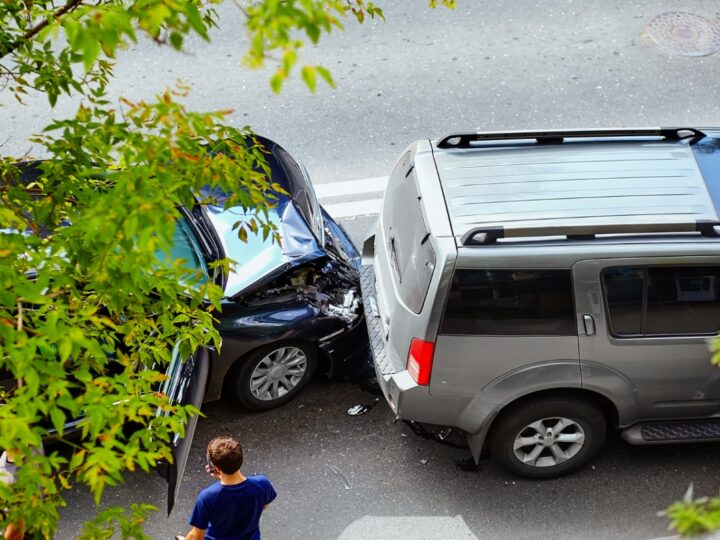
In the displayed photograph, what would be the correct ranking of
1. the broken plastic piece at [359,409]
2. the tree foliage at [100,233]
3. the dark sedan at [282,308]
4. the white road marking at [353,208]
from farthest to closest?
the white road marking at [353,208]
the broken plastic piece at [359,409]
the dark sedan at [282,308]
the tree foliage at [100,233]

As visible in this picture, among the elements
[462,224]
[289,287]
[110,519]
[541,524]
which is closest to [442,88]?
[289,287]

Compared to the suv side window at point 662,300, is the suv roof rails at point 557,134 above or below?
above

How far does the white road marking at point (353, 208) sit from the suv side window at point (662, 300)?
3414mm

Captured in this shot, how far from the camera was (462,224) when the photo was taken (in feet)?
17.9

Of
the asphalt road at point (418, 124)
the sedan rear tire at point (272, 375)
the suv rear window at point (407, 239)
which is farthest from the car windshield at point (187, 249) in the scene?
the suv rear window at point (407, 239)

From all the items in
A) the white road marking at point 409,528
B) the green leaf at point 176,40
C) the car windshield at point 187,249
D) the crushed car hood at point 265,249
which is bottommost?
the white road marking at point 409,528

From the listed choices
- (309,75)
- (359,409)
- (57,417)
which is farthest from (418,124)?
(57,417)

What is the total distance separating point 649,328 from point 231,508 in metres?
2.80

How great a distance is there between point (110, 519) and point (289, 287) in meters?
2.79

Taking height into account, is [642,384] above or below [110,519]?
below

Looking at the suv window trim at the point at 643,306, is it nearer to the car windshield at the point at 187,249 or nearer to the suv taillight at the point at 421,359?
the suv taillight at the point at 421,359

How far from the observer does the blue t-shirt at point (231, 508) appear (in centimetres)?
488

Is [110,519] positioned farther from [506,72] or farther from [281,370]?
[506,72]

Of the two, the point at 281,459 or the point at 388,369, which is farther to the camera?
the point at 281,459
